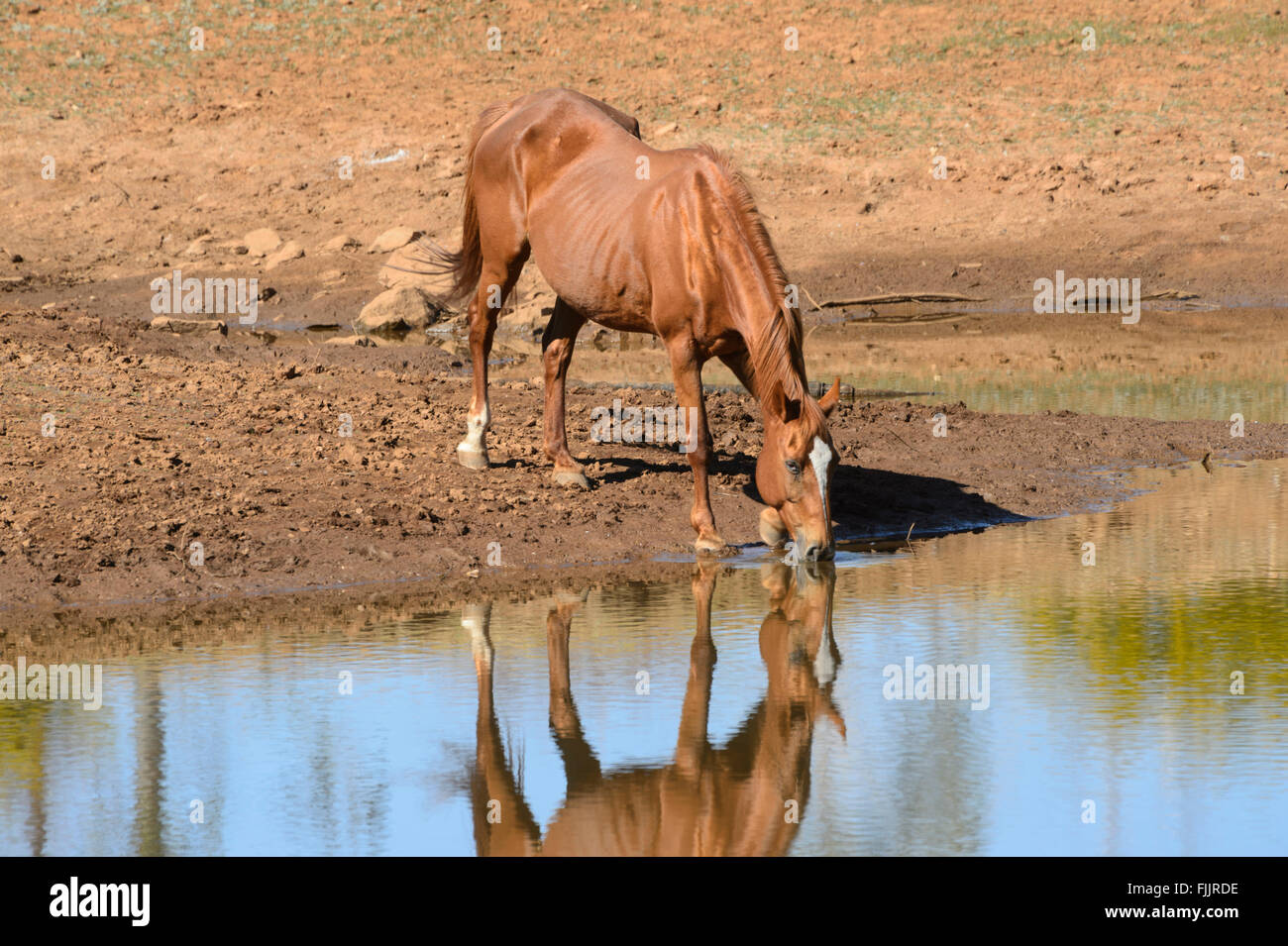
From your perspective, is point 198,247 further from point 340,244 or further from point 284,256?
point 340,244

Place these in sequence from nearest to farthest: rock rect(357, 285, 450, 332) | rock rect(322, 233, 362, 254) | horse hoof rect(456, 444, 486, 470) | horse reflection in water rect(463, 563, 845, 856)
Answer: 1. horse reflection in water rect(463, 563, 845, 856)
2. horse hoof rect(456, 444, 486, 470)
3. rock rect(357, 285, 450, 332)
4. rock rect(322, 233, 362, 254)

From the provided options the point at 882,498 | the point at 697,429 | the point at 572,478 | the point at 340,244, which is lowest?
the point at 882,498

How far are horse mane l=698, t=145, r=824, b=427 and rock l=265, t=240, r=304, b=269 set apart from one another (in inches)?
646

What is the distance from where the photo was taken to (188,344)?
51.8 ft

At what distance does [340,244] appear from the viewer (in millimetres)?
24516

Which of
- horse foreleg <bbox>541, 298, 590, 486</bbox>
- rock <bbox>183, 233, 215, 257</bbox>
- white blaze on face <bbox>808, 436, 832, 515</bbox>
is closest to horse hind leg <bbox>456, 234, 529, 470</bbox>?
horse foreleg <bbox>541, 298, 590, 486</bbox>

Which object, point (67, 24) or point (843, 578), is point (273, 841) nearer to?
point (843, 578)

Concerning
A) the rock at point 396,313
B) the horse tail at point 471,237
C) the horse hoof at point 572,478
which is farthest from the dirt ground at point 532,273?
the rock at point 396,313

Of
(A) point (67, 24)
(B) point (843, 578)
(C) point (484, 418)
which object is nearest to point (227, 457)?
(C) point (484, 418)

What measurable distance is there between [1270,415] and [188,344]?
31.9ft

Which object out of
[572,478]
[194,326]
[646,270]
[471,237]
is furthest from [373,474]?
[194,326]

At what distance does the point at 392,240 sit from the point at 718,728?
18924mm

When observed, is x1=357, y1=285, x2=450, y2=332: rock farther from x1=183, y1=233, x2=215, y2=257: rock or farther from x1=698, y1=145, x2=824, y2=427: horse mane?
x1=698, y1=145, x2=824, y2=427: horse mane

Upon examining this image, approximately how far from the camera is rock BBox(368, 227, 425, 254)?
24.2m
